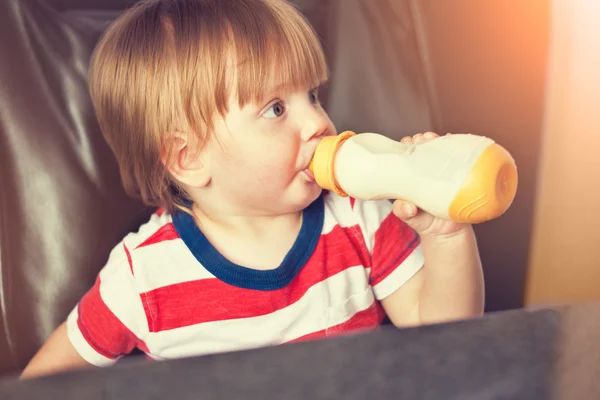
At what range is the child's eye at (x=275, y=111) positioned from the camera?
0.69 metres

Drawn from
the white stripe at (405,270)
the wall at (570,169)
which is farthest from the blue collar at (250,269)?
the wall at (570,169)

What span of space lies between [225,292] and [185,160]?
165mm

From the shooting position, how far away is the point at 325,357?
0.39m

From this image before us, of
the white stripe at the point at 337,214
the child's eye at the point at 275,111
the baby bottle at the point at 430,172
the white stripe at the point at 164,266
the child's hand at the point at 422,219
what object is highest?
the child's eye at the point at 275,111

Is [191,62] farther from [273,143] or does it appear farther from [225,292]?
[225,292]

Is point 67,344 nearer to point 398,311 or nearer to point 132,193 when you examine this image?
point 132,193

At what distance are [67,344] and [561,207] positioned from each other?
71 cm

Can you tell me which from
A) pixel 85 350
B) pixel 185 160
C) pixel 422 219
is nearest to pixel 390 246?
pixel 422 219

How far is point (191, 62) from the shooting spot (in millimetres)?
675

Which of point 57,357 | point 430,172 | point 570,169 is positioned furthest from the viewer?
point 570,169

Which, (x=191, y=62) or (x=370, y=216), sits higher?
(x=191, y=62)

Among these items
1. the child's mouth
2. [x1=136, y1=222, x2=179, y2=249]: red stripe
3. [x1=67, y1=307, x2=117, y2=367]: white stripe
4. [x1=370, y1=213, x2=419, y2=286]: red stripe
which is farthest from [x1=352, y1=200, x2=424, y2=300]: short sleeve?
[x1=67, y1=307, x2=117, y2=367]: white stripe

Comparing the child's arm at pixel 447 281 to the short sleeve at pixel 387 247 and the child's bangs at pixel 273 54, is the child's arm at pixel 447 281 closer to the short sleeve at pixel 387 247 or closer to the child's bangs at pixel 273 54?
the short sleeve at pixel 387 247

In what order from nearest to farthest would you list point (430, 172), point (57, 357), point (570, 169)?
point (430, 172) → point (57, 357) → point (570, 169)
